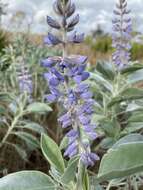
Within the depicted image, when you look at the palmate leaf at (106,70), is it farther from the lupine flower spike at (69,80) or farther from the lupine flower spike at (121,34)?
the lupine flower spike at (69,80)

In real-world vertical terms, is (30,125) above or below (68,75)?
below

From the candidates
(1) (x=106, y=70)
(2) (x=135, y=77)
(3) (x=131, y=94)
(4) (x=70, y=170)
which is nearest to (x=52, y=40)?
(4) (x=70, y=170)

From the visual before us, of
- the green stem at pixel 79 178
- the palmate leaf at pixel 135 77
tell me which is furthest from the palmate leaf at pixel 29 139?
the green stem at pixel 79 178

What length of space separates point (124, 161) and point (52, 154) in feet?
1.17

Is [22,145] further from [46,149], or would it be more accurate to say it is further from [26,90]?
[46,149]

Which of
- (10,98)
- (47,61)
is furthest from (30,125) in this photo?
(47,61)

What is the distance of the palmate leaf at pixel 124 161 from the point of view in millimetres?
1510

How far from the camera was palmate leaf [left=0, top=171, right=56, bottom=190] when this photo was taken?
5.44 feet

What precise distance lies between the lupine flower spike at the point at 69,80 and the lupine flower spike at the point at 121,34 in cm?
151

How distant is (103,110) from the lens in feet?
11.1

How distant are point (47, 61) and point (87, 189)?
1.52 feet

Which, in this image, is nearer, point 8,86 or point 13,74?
point 13,74

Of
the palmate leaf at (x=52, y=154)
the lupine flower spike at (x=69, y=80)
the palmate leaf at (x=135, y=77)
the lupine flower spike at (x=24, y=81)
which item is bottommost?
the lupine flower spike at (x=24, y=81)

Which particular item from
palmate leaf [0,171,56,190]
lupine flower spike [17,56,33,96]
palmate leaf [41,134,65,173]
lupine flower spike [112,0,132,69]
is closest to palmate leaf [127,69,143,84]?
lupine flower spike [112,0,132,69]
